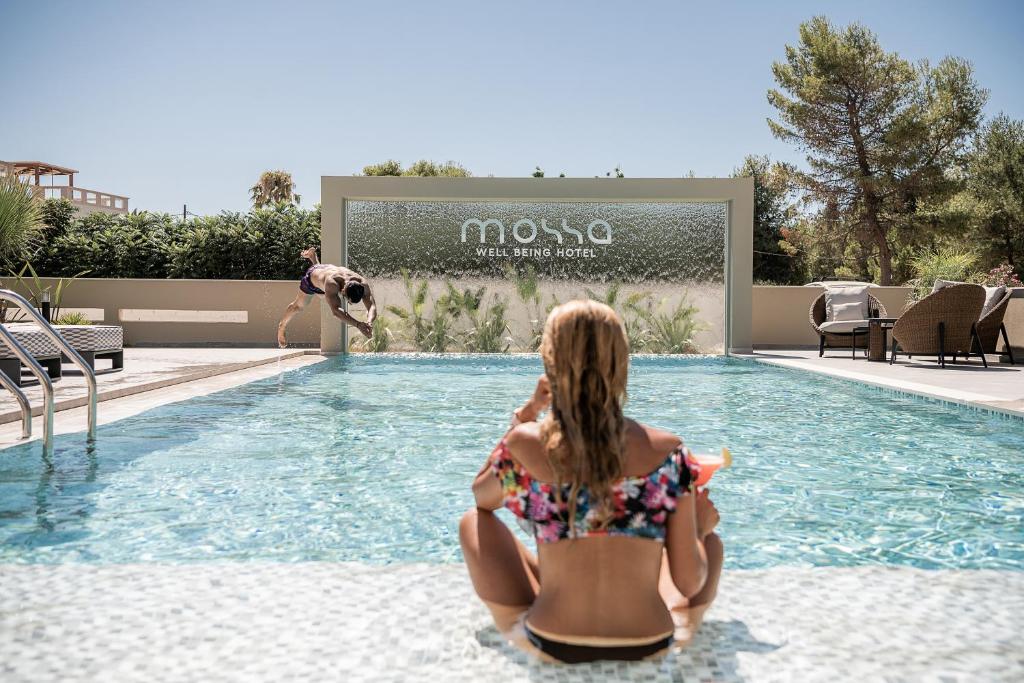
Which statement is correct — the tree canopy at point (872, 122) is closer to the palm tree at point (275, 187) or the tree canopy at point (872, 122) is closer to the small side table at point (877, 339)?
the small side table at point (877, 339)

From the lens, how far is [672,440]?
1744 millimetres

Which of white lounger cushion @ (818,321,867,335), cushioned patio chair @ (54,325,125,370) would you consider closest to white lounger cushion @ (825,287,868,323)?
white lounger cushion @ (818,321,867,335)

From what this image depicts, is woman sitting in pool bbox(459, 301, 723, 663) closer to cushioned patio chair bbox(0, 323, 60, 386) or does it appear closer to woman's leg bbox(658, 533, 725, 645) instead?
woman's leg bbox(658, 533, 725, 645)

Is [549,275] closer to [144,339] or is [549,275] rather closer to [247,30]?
[144,339]

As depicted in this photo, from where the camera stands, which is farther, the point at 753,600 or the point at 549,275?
the point at 549,275

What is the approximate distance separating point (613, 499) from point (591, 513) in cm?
6

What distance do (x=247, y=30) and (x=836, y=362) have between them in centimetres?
1393

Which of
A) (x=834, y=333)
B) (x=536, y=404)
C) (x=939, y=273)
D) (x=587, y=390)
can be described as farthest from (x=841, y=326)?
(x=587, y=390)

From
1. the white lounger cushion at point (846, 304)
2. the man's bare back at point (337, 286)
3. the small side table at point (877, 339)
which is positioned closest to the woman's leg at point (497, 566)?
the man's bare back at point (337, 286)

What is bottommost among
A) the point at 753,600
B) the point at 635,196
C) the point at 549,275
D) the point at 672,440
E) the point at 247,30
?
the point at 753,600

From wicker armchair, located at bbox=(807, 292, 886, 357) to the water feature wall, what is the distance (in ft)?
4.90

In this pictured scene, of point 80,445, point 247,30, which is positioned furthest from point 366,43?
point 80,445

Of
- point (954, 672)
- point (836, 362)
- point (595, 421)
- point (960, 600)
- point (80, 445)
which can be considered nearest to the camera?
point (595, 421)

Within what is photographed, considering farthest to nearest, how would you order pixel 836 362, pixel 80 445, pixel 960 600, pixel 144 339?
pixel 144 339 < pixel 836 362 < pixel 80 445 < pixel 960 600
